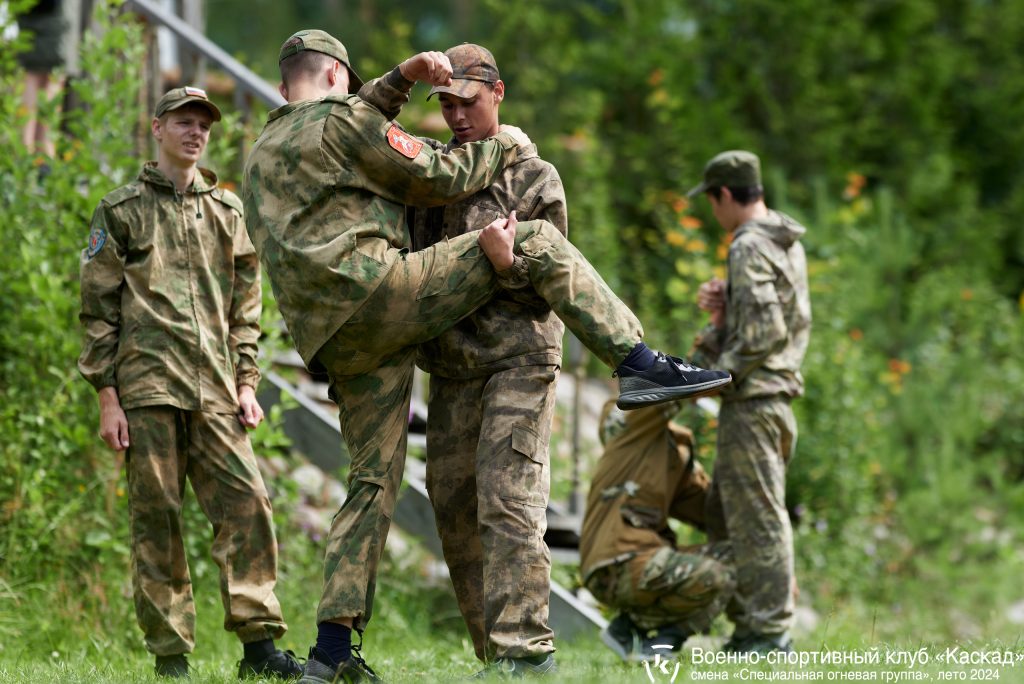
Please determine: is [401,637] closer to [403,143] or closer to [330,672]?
[330,672]

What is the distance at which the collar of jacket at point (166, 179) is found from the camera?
5363 millimetres

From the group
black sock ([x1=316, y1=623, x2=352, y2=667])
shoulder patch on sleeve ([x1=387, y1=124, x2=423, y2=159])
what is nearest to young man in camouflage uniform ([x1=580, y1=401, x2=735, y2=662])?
black sock ([x1=316, y1=623, x2=352, y2=667])

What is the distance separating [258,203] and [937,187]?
11166 mm

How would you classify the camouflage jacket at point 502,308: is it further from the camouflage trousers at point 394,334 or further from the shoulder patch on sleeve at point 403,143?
the shoulder patch on sleeve at point 403,143

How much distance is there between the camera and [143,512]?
5207mm

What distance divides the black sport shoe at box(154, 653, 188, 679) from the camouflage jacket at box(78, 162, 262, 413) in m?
0.97

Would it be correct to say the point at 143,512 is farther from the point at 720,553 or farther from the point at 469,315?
the point at 720,553

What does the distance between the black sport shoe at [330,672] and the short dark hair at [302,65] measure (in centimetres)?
197

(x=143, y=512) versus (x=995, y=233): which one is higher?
(x=995, y=233)

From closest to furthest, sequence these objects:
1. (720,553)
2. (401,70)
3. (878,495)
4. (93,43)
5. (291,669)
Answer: (401,70), (291,669), (720,553), (93,43), (878,495)

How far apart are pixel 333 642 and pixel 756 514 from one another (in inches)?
99.5

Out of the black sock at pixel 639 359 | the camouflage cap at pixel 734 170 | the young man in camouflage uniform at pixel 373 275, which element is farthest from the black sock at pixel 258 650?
the camouflage cap at pixel 734 170

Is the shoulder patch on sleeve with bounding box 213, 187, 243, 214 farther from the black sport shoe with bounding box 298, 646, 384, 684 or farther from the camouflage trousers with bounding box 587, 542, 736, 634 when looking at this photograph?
the camouflage trousers with bounding box 587, 542, 736, 634

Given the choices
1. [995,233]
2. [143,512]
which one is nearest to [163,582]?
[143,512]
